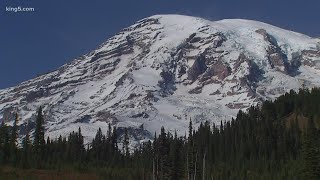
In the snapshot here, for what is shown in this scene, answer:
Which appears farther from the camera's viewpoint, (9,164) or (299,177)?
(9,164)

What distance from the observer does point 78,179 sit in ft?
634

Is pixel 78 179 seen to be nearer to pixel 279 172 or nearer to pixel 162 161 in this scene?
pixel 162 161

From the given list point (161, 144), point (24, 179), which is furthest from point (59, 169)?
point (161, 144)

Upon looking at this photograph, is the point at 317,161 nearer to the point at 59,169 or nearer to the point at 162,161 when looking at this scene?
the point at 162,161

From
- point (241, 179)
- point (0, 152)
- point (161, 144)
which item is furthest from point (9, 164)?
point (241, 179)

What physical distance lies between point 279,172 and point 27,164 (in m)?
71.0

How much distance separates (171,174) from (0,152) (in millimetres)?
53373

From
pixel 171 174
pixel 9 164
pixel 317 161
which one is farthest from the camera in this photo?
pixel 9 164

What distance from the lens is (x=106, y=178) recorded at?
197m

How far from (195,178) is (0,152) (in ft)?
190

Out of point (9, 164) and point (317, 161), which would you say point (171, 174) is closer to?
point (317, 161)

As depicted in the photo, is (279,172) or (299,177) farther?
(279,172)

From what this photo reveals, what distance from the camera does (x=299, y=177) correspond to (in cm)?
17175

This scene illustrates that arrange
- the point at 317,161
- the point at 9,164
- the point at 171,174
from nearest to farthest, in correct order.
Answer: the point at 317,161 < the point at 171,174 < the point at 9,164
